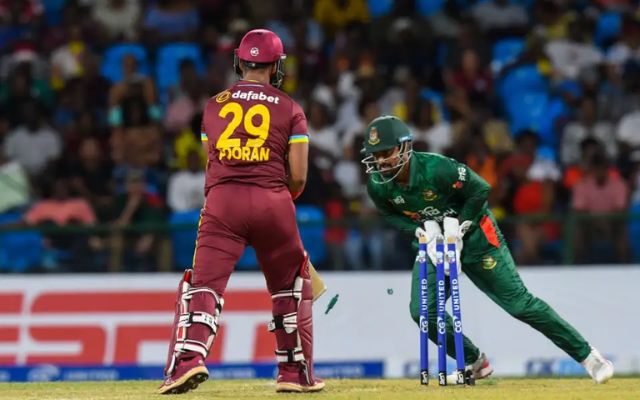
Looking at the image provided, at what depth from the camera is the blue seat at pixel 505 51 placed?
20.3 metres

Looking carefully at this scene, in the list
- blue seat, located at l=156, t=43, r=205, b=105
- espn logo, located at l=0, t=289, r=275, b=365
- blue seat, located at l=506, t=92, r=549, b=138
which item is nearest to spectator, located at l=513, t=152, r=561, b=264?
blue seat, located at l=506, t=92, r=549, b=138

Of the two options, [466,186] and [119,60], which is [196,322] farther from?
[119,60]

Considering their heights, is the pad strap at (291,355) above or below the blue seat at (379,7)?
below

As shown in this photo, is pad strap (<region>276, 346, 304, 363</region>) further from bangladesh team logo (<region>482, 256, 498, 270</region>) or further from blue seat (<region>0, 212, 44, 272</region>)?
blue seat (<region>0, 212, 44, 272</region>)

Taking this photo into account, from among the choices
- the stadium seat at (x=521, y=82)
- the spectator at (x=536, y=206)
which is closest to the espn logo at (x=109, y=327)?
the spectator at (x=536, y=206)

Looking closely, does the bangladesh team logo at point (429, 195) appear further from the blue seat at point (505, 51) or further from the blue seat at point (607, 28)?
the blue seat at point (607, 28)

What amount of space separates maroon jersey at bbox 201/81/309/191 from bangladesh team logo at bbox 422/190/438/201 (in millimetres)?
1295

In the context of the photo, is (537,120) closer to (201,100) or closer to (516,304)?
(201,100)

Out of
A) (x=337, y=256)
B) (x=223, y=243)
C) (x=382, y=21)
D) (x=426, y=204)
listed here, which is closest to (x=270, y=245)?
(x=223, y=243)

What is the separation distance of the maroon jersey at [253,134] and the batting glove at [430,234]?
1.27 m

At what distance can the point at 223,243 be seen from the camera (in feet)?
33.0

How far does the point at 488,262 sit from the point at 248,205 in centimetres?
222

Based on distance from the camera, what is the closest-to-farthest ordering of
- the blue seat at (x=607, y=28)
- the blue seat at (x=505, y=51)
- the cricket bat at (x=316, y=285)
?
the cricket bat at (x=316, y=285)
the blue seat at (x=505, y=51)
the blue seat at (x=607, y=28)

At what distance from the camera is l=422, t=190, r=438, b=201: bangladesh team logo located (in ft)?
36.3
